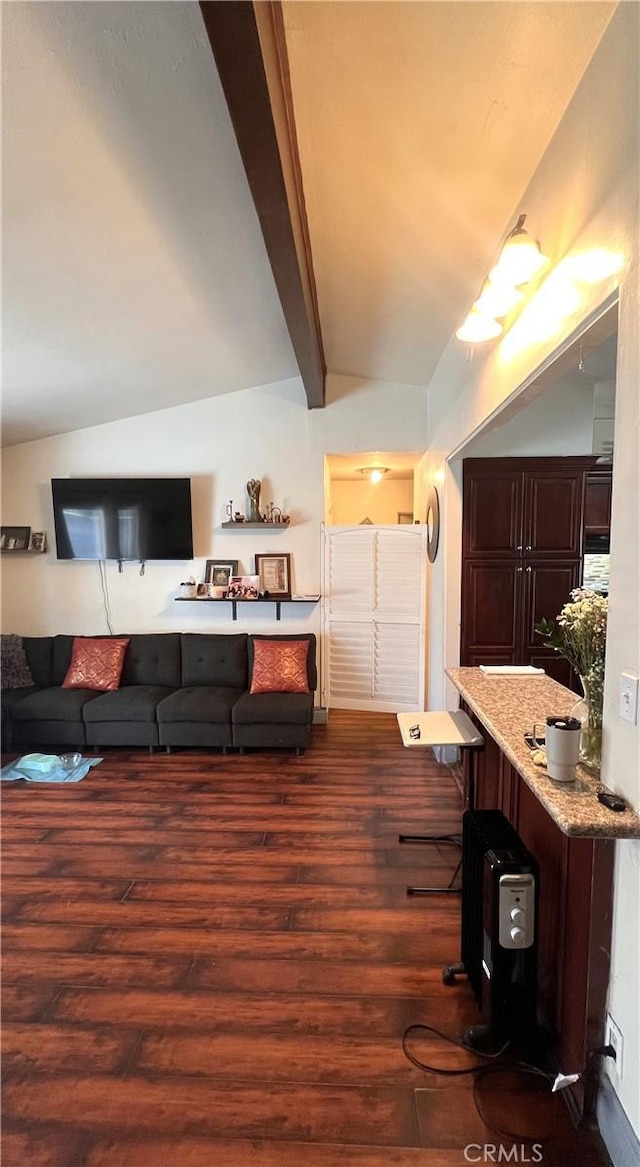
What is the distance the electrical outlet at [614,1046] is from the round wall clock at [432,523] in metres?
3.09

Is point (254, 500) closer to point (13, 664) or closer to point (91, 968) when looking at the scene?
point (13, 664)

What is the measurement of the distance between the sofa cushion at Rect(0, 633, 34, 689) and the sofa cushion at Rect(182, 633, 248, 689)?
1328 millimetres

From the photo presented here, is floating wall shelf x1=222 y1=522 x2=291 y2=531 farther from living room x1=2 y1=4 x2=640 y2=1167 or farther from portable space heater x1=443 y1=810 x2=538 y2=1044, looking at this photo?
portable space heater x1=443 y1=810 x2=538 y2=1044

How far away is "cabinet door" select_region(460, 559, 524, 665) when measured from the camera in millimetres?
4012

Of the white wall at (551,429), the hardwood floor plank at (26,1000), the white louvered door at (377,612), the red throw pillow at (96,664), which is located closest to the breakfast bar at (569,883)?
the hardwood floor plank at (26,1000)

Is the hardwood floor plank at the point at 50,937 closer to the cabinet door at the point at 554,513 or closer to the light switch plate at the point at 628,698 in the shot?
the light switch plate at the point at 628,698

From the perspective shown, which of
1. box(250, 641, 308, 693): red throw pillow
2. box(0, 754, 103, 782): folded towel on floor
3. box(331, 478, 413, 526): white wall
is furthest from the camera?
box(331, 478, 413, 526): white wall

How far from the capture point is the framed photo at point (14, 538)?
15.7ft

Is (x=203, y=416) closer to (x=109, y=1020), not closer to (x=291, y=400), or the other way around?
(x=291, y=400)

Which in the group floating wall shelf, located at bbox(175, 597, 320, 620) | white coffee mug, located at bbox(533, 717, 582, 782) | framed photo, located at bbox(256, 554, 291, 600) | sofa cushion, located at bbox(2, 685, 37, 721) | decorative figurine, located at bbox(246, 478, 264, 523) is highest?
decorative figurine, located at bbox(246, 478, 264, 523)

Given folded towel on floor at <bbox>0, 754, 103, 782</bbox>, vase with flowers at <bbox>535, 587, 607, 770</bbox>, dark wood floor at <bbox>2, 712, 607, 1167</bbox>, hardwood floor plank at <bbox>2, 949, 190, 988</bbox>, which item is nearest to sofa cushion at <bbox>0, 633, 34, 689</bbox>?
folded towel on floor at <bbox>0, 754, 103, 782</bbox>

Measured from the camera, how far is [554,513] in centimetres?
398

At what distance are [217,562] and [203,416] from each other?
52.2 inches

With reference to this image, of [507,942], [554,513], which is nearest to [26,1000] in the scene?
[507,942]
